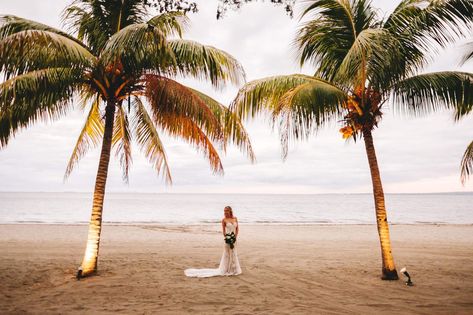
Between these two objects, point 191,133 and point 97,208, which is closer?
point 97,208

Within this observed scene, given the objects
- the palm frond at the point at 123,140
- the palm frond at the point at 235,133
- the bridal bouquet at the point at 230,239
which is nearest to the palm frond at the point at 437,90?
the palm frond at the point at 235,133

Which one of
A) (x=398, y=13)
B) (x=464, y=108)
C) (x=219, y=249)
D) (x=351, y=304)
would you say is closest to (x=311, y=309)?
(x=351, y=304)

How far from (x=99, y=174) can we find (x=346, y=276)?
667cm

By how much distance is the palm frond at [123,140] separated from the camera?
35.5ft

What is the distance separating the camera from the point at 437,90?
756 centimetres

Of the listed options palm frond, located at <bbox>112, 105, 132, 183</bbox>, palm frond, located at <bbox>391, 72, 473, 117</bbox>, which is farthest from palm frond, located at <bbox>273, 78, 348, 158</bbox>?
palm frond, located at <bbox>112, 105, 132, 183</bbox>

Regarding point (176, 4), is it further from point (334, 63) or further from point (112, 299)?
point (112, 299)

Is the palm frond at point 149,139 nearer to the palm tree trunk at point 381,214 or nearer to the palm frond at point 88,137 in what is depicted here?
the palm frond at point 88,137

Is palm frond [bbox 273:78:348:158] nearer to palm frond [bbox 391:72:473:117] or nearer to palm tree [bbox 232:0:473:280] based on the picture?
palm tree [bbox 232:0:473:280]

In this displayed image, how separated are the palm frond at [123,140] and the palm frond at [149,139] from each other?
0.70 m

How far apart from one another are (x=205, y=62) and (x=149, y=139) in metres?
3.73

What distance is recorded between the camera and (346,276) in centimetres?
877

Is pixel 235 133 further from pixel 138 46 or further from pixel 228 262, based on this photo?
pixel 228 262

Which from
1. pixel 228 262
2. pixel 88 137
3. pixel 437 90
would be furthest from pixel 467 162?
pixel 88 137
